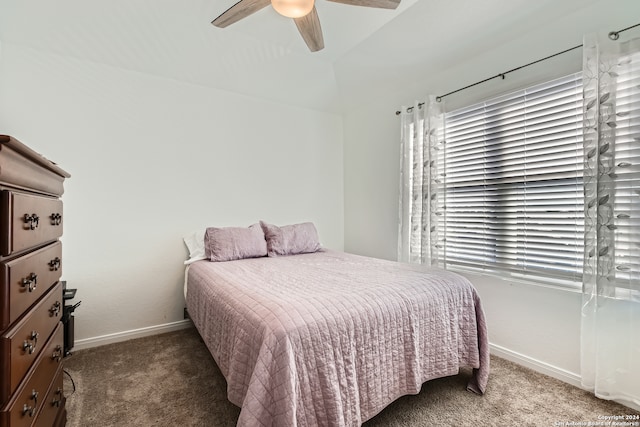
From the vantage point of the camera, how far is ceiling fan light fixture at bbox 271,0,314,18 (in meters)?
1.56

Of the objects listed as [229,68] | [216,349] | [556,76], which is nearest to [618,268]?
[556,76]

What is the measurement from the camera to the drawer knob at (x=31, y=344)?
963 mm

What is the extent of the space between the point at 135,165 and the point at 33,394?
80.8 inches

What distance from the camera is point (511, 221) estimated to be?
2.27m

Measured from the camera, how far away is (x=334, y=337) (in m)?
1.27

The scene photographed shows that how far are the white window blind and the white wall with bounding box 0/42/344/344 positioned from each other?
6.21ft

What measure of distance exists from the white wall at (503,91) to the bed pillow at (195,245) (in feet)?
6.22

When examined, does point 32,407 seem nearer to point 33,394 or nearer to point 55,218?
point 33,394

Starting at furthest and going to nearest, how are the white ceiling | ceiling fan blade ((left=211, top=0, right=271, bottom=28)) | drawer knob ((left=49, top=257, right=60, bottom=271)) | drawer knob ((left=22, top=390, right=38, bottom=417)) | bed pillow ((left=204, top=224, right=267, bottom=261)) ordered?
bed pillow ((left=204, top=224, right=267, bottom=261))
the white ceiling
ceiling fan blade ((left=211, top=0, right=271, bottom=28))
drawer knob ((left=49, top=257, right=60, bottom=271))
drawer knob ((left=22, top=390, right=38, bottom=417))

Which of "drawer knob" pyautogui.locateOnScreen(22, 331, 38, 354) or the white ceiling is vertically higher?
the white ceiling

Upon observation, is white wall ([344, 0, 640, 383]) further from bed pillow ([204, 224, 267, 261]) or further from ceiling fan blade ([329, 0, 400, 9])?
bed pillow ([204, 224, 267, 261])

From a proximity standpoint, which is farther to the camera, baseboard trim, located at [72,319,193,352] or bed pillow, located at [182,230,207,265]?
bed pillow, located at [182,230,207,265]

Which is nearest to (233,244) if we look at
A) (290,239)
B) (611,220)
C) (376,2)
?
(290,239)

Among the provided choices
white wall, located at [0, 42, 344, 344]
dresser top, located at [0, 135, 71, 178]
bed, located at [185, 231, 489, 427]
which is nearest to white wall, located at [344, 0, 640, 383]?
bed, located at [185, 231, 489, 427]
